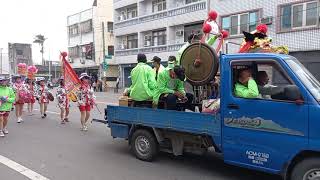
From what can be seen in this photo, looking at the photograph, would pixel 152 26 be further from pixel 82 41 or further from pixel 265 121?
pixel 265 121

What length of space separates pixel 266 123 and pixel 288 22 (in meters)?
19.4

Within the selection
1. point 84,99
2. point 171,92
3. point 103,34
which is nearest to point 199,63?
point 171,92

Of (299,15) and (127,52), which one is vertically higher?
(299,15)

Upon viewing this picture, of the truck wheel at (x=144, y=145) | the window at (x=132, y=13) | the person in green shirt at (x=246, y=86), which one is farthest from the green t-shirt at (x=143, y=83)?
the window at (x=132, y=13)

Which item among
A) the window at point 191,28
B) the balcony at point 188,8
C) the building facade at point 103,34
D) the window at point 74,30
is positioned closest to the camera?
the balcony at point 188,8

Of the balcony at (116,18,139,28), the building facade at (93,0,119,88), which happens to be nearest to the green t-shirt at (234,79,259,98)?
the balcony at (116,18,139,28)

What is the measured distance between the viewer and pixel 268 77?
576cm

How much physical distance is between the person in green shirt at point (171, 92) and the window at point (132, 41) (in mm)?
32951

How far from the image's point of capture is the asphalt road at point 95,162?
6.55 m

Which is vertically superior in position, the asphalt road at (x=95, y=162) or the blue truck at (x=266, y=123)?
the blue truck at (x=266, y=123)

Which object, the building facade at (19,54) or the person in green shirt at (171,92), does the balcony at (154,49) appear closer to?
the person in green shirt at (171,92)

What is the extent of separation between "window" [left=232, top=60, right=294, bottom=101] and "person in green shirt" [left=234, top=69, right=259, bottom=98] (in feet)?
0.16

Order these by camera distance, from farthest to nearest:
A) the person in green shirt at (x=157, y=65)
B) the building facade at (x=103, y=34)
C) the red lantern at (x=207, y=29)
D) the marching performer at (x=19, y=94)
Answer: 1. the building facade at (x=103, y=34)
2. the marching performer at (x=19, y=94)
3. the person in green shirt at (x=157, y=65)
4. the red lantern at (x=207, y=29)

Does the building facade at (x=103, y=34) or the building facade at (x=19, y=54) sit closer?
the building facade at (x=103, y=34)
